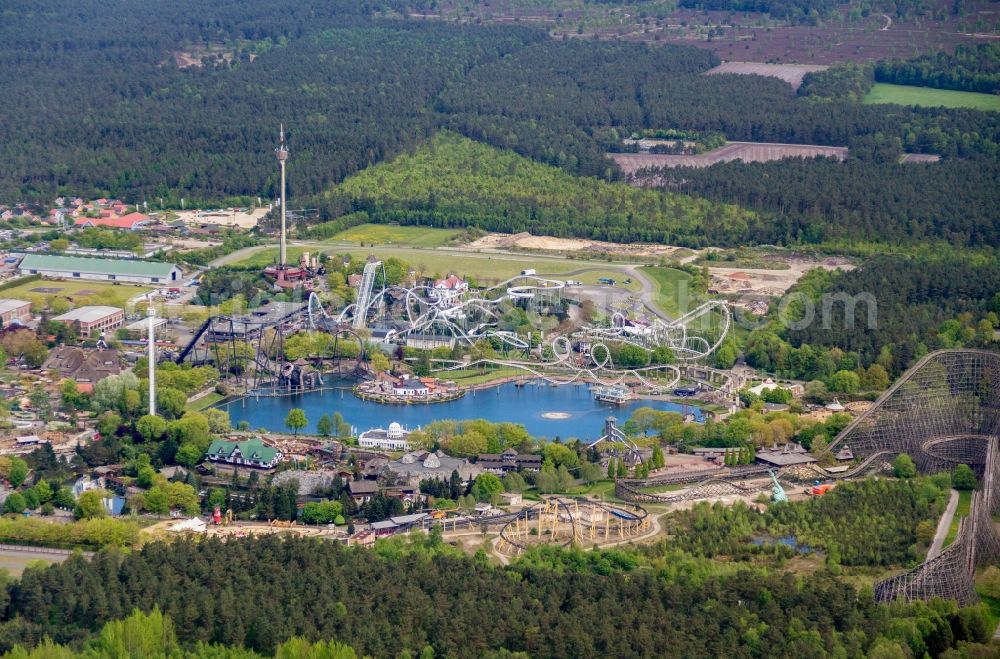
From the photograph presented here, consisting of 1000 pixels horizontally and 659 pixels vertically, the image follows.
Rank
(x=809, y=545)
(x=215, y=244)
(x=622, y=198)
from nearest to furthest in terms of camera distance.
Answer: (x=809, y=545)
(x=215, y=244)
(x=622, y=198)

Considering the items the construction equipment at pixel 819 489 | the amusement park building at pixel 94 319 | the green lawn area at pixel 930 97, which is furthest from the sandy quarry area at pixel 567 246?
the green lawn area at pixel 930 97

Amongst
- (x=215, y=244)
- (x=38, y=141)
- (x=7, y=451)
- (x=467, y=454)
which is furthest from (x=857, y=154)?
(x=7, y=451)

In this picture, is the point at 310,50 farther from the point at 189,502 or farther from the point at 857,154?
the point at 189,502

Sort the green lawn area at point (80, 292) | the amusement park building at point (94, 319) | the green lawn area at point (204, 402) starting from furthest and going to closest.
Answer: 1. the green lawn area at point (80, 292)
2. the amusement park building at point (94, 319)
3. the green lawn area at point (204, 402)

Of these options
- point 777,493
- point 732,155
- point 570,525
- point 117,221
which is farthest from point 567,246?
point 570,525

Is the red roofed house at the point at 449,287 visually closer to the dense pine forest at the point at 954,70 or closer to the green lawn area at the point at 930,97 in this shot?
the green lawn area at the point at 930,97

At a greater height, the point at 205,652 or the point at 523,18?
the point at 523,18

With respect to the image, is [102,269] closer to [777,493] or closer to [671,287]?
[671,287]
